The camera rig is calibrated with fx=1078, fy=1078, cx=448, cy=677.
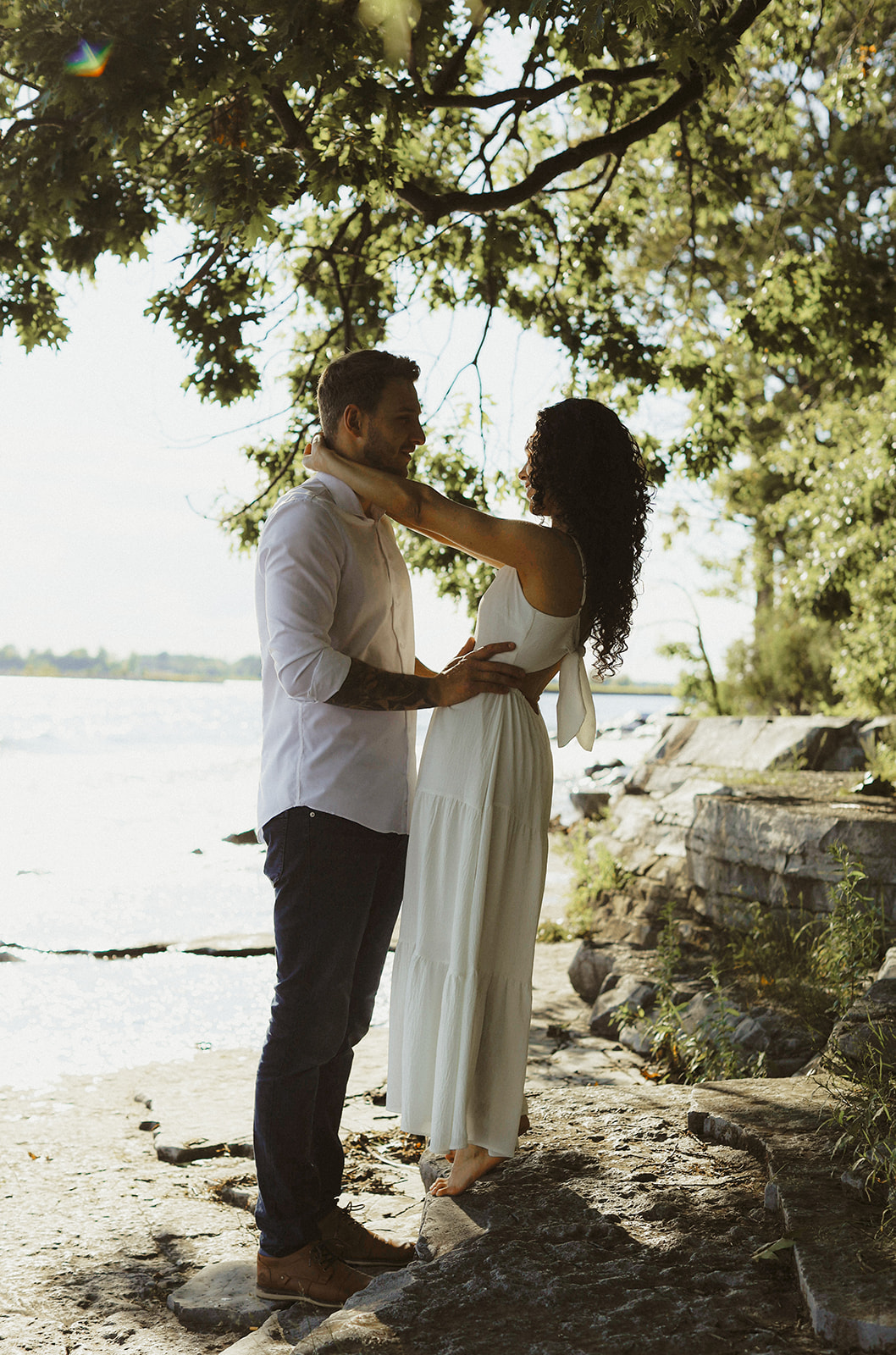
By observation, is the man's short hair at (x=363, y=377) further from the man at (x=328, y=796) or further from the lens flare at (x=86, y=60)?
the lens flare at (x=86, y=60)

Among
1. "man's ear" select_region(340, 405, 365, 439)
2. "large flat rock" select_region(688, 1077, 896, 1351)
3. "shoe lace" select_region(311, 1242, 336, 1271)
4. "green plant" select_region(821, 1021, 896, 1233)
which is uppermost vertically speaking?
"man's ear" select_region(340, 405, 365, 439)

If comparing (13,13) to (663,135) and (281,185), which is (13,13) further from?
(663,135)

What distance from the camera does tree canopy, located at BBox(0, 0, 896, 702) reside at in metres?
3.94

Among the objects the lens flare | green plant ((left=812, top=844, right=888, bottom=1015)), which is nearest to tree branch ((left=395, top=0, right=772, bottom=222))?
the lens flare

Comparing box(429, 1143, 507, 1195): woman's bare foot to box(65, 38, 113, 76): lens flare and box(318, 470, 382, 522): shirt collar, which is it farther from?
box(65, 38, 113, 76): lens flare

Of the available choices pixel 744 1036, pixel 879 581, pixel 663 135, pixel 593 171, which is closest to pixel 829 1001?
pixel 744 1036

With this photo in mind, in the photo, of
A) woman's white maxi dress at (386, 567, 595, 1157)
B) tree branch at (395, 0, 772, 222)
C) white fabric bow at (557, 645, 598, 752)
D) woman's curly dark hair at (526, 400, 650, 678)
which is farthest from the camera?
tree branch at (395, 0, 772, 222)

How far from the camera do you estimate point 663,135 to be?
344 inches

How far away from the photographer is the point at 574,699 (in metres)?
3.37

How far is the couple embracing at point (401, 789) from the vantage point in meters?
3.00

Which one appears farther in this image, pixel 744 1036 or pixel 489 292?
pixel 489 292

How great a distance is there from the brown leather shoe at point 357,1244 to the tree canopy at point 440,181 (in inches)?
135

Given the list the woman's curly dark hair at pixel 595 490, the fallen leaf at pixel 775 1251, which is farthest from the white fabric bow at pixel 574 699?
the fallen leaf at pixel 775 1251

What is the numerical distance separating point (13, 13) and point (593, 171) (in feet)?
23.3
